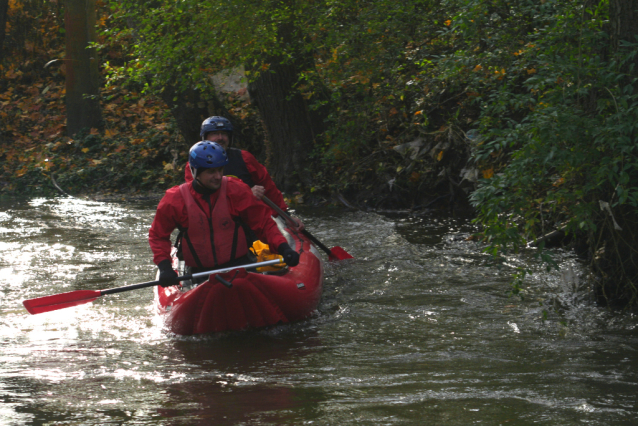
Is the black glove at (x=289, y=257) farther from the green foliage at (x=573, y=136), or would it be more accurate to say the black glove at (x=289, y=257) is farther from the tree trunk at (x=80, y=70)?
the tree trunk at (x=80, y=70)

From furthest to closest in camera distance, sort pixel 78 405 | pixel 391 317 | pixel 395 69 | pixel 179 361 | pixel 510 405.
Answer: pixel 395 69
pixel 391 317
pixel 179 361
pixel 78 405
pixel 510 405

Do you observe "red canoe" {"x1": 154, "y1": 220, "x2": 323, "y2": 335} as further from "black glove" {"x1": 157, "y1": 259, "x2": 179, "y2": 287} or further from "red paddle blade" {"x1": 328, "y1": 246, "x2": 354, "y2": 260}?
"red paddle blade" {"x1": 328, "y1": 246, "x2": 354, "y2": 260}

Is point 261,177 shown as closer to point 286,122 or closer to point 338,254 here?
point 338,254

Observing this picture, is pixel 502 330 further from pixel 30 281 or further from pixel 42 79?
pixel 42 79

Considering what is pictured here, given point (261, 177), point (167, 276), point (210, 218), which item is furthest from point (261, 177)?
point (167, 276)

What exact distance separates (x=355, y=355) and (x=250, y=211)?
1491 mm

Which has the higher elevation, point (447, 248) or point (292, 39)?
point (292, 39)

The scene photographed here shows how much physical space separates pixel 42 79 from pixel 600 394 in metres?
19.7

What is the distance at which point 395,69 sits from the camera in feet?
33.1

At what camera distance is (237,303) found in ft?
17.9

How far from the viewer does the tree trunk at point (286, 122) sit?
1263 centimetres

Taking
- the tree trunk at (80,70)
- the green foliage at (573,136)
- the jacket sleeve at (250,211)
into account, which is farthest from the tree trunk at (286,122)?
the green foliage at (573,136)

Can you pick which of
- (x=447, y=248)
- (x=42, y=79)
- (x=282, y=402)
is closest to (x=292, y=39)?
(x=447, y=248)

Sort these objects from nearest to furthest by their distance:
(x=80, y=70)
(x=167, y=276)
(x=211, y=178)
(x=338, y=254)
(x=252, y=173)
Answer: (x=167, y=276) → (x=211, y=178) → (x=252, y=173) → (x=338, y=254) → (x=80, y=70)
